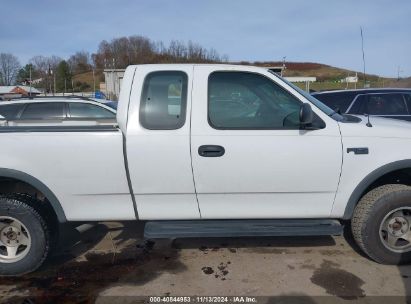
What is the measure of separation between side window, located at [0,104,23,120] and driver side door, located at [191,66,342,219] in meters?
6.37

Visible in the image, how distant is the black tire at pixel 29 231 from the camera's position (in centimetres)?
372

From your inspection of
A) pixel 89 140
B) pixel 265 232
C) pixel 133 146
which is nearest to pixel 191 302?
pixel 265 232

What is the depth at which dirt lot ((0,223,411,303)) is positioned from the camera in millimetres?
3521

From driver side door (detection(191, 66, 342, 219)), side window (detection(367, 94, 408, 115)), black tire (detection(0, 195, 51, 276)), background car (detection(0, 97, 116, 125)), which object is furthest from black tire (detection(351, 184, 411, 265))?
background car (detection(0, 97, 116, 125))

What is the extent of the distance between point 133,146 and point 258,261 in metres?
1.78

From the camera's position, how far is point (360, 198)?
3.91 meters

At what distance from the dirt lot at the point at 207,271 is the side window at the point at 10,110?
5.06 meters

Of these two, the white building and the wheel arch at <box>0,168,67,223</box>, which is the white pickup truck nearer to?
the wheel arch at <box>0,168,67,223</box>

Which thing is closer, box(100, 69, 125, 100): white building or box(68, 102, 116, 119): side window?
box(100, 69, 125, 100): white building

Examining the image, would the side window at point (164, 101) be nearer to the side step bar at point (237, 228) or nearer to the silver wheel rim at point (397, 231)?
the side step bar at point (237, 228)

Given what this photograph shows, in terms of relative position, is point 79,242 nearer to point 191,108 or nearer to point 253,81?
point 191,108

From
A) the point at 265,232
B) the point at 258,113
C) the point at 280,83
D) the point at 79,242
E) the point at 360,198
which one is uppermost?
the point at 280,83

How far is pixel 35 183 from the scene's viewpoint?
3.59 metres

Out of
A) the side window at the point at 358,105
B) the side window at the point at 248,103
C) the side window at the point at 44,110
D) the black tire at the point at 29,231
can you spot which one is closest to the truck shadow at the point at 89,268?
the black tire at the point at 29,231
